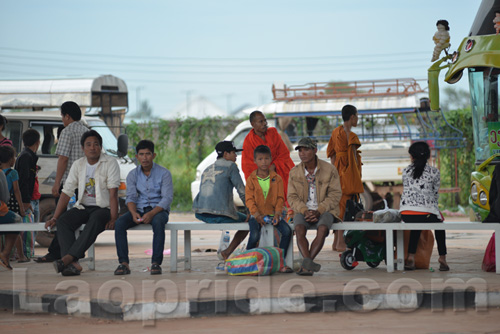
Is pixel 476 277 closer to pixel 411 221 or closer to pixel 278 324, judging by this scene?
pixel 411 221

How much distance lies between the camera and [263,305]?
641 centimetres

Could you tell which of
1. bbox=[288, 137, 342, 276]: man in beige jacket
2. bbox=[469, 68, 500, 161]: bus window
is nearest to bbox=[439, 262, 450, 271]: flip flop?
bbox=[288, 137, 342, 276]: man in beige jacket

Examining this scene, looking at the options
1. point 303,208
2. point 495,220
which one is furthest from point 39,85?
point 495,220

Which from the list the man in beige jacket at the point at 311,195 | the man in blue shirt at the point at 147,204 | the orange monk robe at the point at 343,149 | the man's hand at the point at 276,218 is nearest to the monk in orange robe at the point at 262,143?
the orange monk robe at the point at 343,149

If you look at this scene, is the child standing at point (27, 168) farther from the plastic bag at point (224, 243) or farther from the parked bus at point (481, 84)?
the parked bus at point (481, 84)

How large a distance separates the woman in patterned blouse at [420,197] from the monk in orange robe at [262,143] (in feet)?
6.28

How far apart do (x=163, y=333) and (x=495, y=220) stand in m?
4.03

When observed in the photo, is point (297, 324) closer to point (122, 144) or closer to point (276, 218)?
point (276, 218)

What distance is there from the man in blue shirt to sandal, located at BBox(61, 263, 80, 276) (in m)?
0.42

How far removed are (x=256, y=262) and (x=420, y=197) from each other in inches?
76.1

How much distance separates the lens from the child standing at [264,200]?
324 inches

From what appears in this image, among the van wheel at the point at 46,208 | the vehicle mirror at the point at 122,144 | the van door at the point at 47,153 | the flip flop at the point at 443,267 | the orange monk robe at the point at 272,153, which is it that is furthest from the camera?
the vehicle mirror at the point at 122,144

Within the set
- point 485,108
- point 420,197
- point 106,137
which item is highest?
point 485,108

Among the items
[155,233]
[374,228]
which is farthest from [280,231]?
[155,233]
